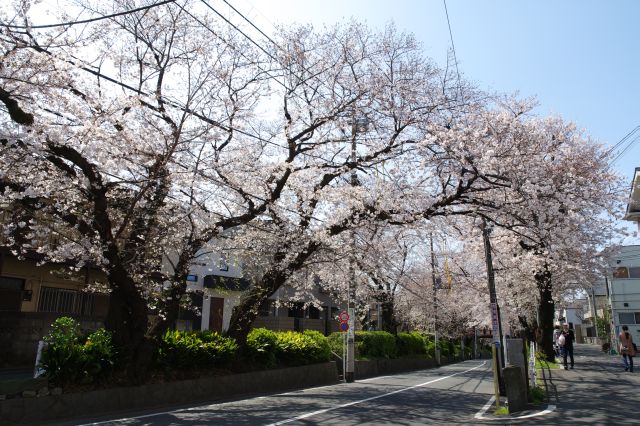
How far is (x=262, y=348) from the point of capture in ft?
51.3

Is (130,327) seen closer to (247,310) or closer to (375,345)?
(247,310)

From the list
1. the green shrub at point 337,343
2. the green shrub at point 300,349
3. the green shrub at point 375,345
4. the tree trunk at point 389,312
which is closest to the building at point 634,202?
the tree trunk at point 389,312

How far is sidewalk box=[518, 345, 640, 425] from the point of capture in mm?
9148

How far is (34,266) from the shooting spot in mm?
18266

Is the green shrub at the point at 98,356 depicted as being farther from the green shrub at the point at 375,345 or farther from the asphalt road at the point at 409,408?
the green shrub at the point at 375,345

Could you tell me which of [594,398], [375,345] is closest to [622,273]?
[375,345]

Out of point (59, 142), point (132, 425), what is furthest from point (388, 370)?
point (59, 142)

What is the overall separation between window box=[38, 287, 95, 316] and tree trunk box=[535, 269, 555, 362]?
19854 millimetres

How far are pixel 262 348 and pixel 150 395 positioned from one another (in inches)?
195

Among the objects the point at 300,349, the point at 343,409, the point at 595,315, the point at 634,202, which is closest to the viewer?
the point at 343,409

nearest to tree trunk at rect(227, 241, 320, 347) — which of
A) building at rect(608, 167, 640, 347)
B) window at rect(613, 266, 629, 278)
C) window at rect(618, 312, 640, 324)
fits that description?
building at rect(608, 167, 640, 347)

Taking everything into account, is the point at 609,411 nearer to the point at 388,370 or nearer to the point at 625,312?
the point at 388,370

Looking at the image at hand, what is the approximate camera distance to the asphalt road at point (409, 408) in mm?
9219

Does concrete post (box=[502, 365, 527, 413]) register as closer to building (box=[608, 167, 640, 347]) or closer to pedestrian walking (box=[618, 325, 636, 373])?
pedestrian walking (box=[618, 325, 636, 373])
